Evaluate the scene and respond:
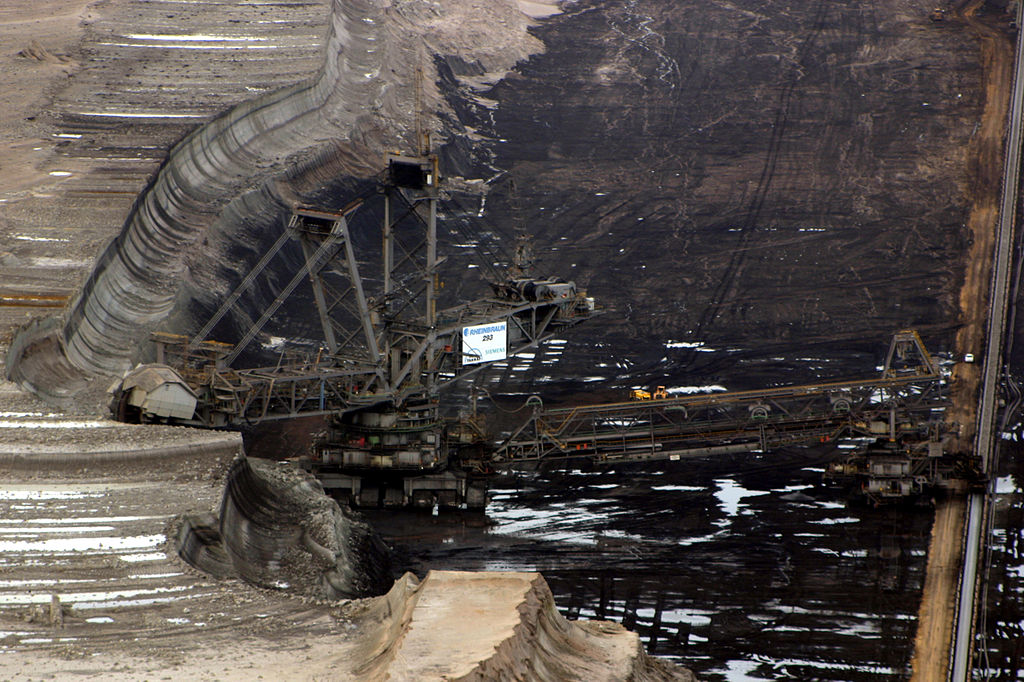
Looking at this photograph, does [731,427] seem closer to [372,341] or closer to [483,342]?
[483,342]

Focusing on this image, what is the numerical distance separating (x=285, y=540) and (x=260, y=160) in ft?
124

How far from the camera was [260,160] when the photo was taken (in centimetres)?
7506

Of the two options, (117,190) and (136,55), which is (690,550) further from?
(136,55)

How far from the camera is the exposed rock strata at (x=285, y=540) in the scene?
35719 mm

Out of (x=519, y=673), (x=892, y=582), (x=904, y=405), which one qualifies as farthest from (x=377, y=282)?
(x=519, y=673)

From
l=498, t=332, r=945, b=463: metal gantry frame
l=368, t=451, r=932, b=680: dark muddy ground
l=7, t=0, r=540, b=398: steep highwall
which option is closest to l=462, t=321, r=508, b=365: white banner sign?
l=498, t=332, r=945, b=463: metal gantry frame

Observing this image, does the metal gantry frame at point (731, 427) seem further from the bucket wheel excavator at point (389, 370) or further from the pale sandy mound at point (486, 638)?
the pale sandy mound at point (486, 638)

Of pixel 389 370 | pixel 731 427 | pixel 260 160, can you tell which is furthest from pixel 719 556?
pixel 260 160

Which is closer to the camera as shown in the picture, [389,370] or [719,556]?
[719,556]

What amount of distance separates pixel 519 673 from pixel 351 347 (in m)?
25.5

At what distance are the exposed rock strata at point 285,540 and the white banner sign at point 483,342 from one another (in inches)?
289

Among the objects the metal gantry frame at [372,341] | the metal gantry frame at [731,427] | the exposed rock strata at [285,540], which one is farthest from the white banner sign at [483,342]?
the exposed rock strata at [285,540]

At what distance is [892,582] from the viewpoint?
137 feet

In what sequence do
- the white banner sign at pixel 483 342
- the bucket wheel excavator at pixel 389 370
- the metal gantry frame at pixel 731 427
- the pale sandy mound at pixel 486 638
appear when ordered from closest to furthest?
the pale sandy mound at pixel 486 638
the bucket wheel excavator at pixel 389 370
the metal gantry frame at pixel 731 427
the white banner sign at pixel 483 342
